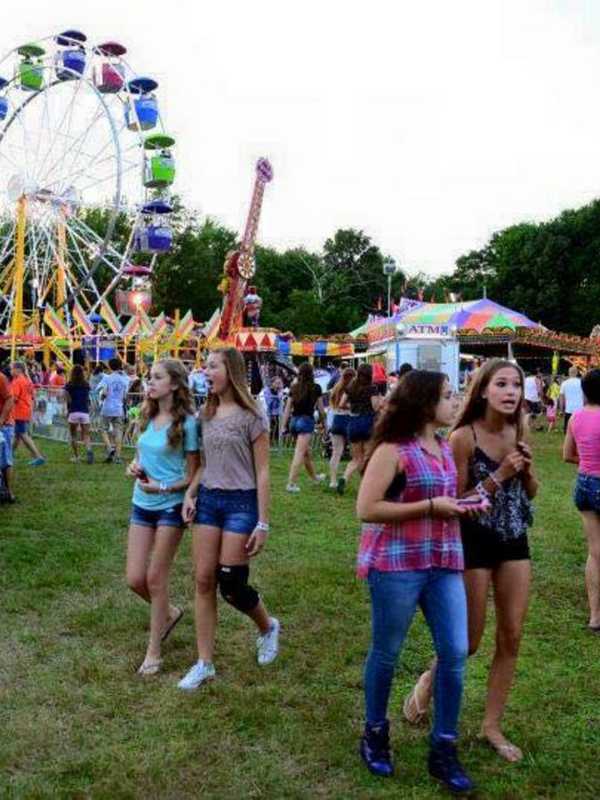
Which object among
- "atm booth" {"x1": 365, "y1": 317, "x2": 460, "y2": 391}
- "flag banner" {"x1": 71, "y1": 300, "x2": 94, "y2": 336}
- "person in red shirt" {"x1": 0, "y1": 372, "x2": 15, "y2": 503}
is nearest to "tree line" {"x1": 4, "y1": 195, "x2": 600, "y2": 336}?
"flag banner" {"x1": 71, "y1": 300, "x2": 94, "y2": 336}

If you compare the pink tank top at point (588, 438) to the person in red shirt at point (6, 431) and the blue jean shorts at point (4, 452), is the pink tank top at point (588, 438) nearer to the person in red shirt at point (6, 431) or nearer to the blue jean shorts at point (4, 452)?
the person in red shirt at point (6, 431)

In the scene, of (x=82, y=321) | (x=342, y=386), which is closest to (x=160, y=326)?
(x=82, y=321)

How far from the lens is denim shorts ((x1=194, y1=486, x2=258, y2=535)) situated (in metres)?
4.09

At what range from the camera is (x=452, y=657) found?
10.4 ft

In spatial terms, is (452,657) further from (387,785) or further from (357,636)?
(357,636)

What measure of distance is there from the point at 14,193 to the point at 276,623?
25.7m

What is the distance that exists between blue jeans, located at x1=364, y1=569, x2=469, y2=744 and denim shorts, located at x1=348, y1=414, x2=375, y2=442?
685 centimetres

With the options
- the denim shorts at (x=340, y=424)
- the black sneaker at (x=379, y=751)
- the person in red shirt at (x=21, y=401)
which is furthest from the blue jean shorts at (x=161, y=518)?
the person in red shirt at (x=21, y=401)

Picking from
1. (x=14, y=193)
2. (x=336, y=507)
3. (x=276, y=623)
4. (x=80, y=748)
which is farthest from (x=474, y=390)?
(x=14, y=193)

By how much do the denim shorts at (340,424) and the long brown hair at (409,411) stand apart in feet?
23.6

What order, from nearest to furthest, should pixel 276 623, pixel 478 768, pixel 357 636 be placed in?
pixel 478 768 < pixel 276 623 < pixel 357 636

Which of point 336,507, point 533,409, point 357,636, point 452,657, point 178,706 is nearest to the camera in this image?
point 452,657

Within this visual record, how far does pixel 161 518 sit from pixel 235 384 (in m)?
0.80

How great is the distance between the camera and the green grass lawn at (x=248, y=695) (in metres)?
3.33
